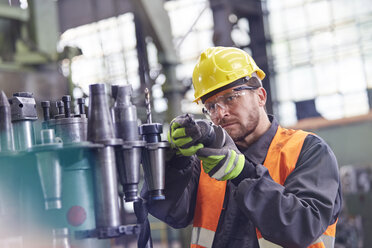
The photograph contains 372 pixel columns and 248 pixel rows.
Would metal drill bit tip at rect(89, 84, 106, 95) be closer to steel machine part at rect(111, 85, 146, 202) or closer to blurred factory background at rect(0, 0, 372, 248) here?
steel machine part at rect(111, 85, 146, 202)

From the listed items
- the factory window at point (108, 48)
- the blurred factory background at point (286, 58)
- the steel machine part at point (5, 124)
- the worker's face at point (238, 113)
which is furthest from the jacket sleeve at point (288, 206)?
the factory window at point (108, 48)

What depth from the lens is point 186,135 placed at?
164 cm

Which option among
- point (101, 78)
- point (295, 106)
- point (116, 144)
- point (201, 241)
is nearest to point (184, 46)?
point (101, 78)

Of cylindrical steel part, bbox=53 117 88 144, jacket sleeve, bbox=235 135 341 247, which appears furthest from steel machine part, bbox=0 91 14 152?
jacket sleeve, bbox=235 135 341 247

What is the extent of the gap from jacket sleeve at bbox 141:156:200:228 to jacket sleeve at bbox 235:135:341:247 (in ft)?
0.95

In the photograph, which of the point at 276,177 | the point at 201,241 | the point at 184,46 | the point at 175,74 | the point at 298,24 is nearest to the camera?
the point at 276,177

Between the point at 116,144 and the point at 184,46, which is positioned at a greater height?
the point at 184,46

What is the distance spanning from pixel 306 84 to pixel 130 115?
1056 cm

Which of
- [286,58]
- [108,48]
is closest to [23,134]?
[286,58]

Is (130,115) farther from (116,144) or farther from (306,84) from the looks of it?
(306,84)

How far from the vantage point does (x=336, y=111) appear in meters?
11.1

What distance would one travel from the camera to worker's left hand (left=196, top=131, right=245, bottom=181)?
1.66 metres

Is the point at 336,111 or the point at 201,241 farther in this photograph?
the point at 336,111

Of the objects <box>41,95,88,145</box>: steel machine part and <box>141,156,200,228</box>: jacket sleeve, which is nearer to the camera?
<box>41,95,88,145</box>: steel machine part
